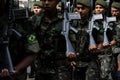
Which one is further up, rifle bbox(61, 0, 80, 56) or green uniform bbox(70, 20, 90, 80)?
rifle bbox(61, 0, 80, 56)

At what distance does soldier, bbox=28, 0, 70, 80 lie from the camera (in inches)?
272

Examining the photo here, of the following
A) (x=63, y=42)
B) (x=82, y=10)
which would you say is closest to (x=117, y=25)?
(x=82, y=10)

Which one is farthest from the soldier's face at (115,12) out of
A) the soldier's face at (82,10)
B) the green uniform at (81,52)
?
the green uniform at (81,52)

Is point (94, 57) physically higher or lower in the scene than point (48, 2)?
lower

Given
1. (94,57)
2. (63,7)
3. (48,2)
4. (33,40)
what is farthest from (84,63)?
(33,40)

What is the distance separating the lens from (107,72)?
958 cm

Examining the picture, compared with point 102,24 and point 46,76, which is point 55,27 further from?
point 102,24

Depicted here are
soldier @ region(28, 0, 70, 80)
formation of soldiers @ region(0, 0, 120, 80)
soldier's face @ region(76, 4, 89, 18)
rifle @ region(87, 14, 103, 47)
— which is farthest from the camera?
rifle @ region(87, 14, 103, 47)

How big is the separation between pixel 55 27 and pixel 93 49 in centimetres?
157

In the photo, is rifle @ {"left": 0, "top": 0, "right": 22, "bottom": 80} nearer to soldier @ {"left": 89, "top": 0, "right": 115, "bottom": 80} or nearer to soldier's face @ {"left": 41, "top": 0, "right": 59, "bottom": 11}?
soldier's face @ {"left": 41, "top": 0, "right": 59, "bottom": 11}

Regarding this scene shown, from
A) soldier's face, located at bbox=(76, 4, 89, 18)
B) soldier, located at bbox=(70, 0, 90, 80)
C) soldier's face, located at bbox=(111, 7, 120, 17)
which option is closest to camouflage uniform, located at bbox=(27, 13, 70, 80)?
soldier, located at bbox=(70, 0, 90, 80)

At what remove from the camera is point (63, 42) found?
7.23 metres

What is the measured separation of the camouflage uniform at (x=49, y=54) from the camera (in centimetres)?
691

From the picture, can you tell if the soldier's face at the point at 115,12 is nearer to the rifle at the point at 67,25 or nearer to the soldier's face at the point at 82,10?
the soldier's face at the point at 82,10
